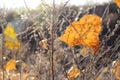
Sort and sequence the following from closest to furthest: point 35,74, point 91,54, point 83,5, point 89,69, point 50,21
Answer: point 50,21 → point 89,69 → point 91,54 → point 83,5 → point 35,74

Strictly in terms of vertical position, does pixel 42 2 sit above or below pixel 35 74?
above

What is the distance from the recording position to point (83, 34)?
8.27 feet

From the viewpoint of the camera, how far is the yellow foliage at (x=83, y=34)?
97.1 inches

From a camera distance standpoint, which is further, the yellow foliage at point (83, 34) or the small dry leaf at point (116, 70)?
the small dry leaf at point (116, 70)

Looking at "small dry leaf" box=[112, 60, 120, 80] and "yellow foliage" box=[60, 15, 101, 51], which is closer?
"yellow foliage" box=[60, 15, 101, 51]

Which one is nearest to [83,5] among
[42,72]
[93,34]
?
[93,34]

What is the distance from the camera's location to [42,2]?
2.17m

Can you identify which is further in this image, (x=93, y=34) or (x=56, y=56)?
(x=56, y=56)

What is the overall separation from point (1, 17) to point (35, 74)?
0.84m

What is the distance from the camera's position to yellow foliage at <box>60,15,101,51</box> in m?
2.47

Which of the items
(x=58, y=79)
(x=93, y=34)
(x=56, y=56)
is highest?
(x=93, y=34)

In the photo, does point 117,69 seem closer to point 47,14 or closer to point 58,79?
point 58,79

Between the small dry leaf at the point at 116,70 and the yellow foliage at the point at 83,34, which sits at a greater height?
the yellow foliage at the point at 83,34

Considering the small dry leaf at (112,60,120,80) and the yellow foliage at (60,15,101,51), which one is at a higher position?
the yellow foliage at (60,15,101,51)
